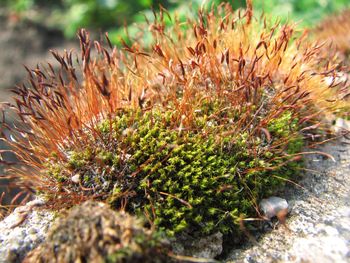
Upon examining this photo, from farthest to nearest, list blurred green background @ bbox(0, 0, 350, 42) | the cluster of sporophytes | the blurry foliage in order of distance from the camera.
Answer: blurred green background @ bbox(0, 0, 350, 42), the blurry foliage, the cluster of sporophytes

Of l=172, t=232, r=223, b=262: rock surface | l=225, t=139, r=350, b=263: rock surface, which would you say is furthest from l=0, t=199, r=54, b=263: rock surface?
l=225, t=139, r=350, b=263: rock surface

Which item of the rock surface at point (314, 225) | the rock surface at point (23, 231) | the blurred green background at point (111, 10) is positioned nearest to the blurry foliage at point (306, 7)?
the blurred green background at point (111, 10)

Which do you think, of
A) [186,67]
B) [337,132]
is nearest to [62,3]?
[186,67]

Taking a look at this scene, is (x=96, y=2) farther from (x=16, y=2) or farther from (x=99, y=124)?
(x=99, y=124)

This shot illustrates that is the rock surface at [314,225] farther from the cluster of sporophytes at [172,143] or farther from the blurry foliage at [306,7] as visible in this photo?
the blurry foliage at [306,7]

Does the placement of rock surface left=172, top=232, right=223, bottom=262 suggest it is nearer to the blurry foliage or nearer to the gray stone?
the gray stone

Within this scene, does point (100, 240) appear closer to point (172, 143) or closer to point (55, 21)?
point (172, 143)

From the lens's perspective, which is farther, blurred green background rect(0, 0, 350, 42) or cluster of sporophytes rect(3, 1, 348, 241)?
blurred green background rect(0, 0, 350, 42)
